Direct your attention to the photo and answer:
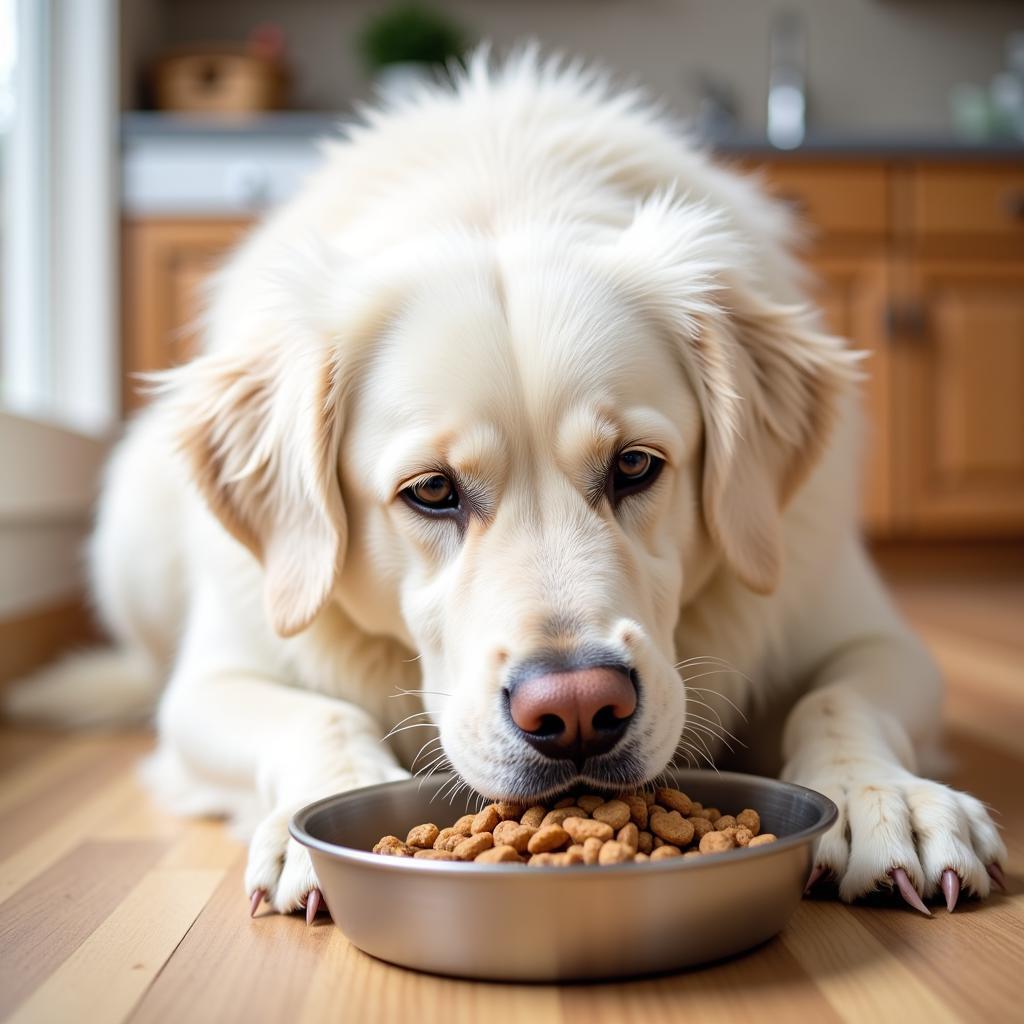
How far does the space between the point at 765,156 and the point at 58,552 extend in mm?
2617

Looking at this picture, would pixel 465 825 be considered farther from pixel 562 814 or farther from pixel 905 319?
pixel 905 319

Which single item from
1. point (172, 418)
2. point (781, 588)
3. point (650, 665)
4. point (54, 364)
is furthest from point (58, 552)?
point (650, 665)

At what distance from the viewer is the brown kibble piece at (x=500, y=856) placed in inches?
43.1

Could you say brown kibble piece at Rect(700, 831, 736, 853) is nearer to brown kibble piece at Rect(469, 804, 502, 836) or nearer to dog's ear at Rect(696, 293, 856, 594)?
brown kibble piece at Rect(469, 804, 502, 836)

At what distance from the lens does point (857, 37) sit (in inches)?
217

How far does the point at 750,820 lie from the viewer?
122cm

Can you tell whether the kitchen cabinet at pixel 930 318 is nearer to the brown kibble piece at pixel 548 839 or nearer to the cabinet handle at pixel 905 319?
the cabinet handle at pixel 905 319

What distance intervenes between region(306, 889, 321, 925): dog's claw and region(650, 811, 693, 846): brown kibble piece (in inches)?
13.2

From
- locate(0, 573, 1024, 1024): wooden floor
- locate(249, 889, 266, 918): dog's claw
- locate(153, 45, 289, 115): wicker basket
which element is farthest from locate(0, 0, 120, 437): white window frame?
locate(249, 889, 266, 918): dog's claw

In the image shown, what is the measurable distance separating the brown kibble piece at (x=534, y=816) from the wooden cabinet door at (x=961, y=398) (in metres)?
3.59

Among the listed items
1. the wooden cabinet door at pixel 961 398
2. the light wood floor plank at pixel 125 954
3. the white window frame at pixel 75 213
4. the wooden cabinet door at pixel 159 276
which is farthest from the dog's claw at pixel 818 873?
the wooden cabinet door at pixel 961 398

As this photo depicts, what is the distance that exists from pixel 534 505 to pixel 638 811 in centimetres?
35

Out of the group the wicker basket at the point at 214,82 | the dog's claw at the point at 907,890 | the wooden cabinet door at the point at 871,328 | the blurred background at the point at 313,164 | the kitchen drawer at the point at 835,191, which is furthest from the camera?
the wicker basket at the point at 214,82

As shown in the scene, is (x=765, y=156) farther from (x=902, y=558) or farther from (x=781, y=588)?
(x=781, y=588)
